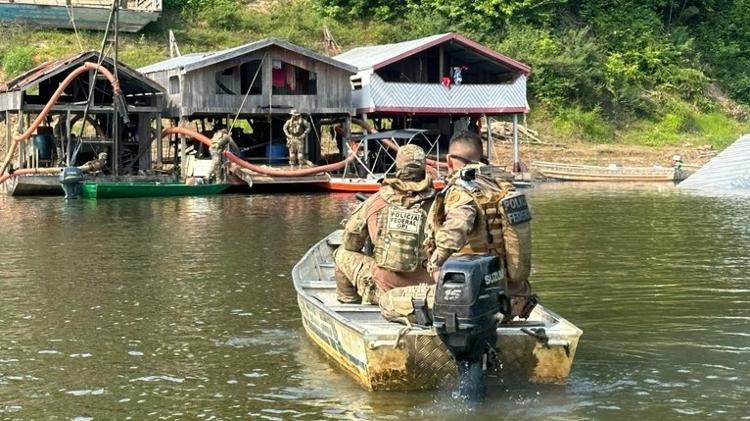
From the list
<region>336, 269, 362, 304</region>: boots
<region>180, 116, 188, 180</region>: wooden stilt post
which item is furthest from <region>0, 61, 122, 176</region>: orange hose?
<region>336, 269, 362, 304</region>: boots

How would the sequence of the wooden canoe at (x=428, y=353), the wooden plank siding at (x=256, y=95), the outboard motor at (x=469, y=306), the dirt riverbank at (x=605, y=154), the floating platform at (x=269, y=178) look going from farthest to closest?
the dirt riverbank at (x=605, y=154)
the wooden plank siding at (x=256, y=95)
the floating platform at (x=269, y=178)
the wooden canoe at (x=428, y=353)
the outboard motor at (x=469, y=306)

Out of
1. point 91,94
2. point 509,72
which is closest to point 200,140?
point 91,94

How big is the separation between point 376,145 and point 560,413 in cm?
3189

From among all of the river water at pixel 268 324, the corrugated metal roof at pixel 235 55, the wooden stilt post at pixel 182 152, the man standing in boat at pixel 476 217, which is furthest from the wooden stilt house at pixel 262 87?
the man standing in boat at pixel 476 217

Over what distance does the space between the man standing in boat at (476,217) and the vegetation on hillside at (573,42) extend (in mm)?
39020

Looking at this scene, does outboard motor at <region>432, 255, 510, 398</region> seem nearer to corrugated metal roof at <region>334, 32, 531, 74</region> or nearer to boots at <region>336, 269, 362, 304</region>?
boots at <region>336, 269, 362, 304</region>

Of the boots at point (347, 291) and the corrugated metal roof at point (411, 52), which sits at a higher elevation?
the corrugated metal roof at point (411, 52)

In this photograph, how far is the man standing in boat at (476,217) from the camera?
360 inches

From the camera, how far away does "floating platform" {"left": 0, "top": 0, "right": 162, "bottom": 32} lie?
48.9 metres

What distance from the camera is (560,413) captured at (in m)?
9.28

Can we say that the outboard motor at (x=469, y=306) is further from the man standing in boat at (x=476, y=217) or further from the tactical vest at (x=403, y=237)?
the tactical vest at (x=403, y=237)

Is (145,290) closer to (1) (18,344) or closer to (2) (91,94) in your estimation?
(1) (18,344)

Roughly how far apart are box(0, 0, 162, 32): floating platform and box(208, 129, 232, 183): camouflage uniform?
52.9 ft

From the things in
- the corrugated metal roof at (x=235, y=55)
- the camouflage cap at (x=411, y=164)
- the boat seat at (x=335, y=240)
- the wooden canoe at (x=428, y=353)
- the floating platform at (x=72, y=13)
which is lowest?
the wooden canoe at (x=428, y=353)
